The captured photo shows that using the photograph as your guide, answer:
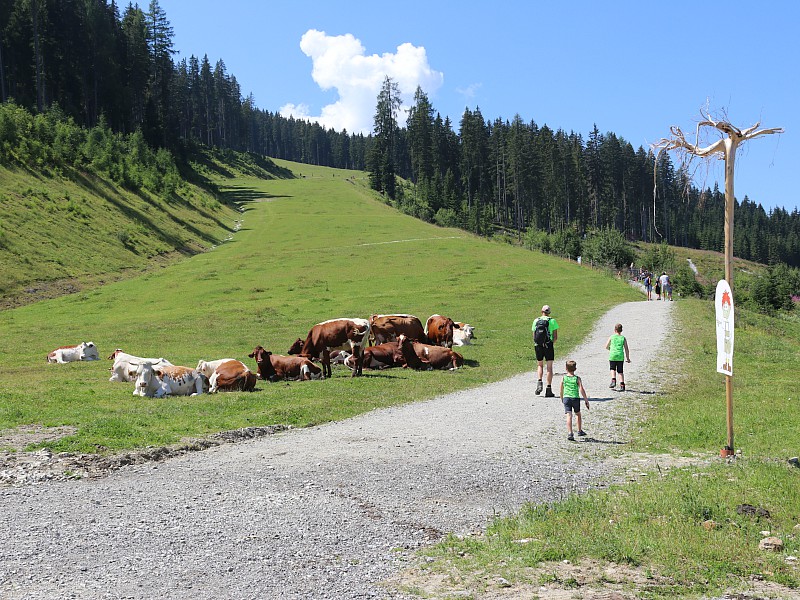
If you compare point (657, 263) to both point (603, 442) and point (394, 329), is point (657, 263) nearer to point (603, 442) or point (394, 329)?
point (394, 329)

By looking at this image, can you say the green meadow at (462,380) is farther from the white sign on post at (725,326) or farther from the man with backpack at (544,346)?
the man with backpack at (544,346)

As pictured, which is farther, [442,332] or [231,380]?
[442,332]

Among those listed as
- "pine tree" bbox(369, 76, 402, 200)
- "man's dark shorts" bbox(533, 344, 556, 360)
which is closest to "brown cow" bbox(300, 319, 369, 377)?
"man's dark shorts" bbox(533, 344, 556, 360)

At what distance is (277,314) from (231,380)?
64.6ft

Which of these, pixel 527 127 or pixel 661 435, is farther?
pixel 527 127

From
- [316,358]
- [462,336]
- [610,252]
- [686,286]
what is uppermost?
[610,252]

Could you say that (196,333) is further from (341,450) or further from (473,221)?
(473,221)

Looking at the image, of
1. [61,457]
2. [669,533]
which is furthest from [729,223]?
[61,457]

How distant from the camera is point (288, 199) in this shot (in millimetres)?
120000

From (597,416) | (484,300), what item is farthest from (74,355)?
(484,300)

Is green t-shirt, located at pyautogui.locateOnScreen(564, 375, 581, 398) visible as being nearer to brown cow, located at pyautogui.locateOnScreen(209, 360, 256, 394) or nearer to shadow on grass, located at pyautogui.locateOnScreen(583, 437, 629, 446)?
shadow on grass, located at pyautogui.locateOnScreen(583, 437, 629, 446)

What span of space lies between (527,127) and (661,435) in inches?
5569

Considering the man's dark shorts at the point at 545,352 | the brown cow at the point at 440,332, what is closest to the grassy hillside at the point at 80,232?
the brown cow at the point at 440,332

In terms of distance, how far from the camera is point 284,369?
68.7 feet
